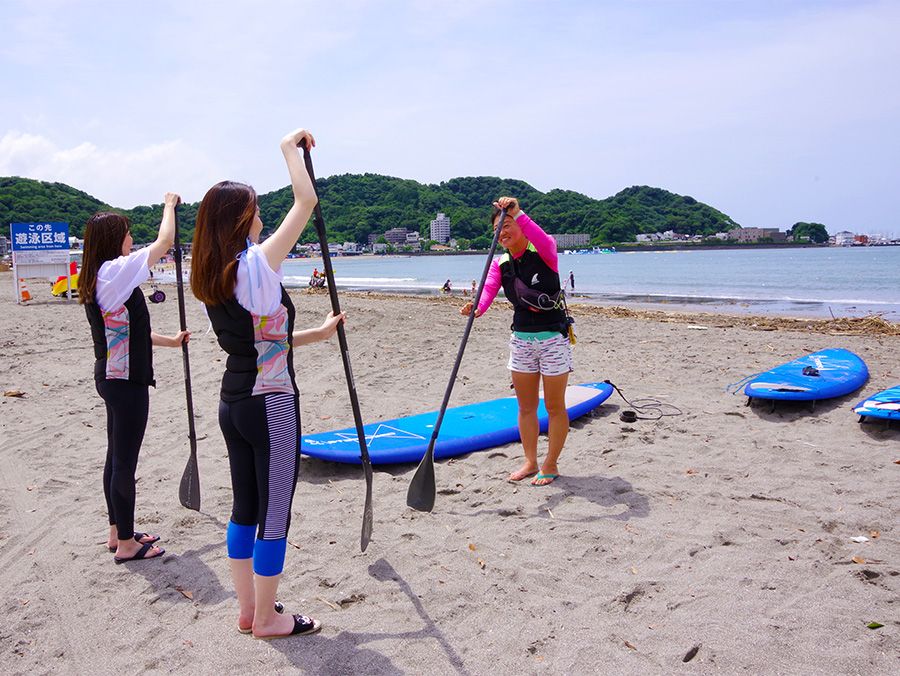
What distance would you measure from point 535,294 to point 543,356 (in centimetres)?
41

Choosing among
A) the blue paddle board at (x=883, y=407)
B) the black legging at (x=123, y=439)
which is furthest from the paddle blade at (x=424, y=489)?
the blue paddle board at (x=883, y=407)

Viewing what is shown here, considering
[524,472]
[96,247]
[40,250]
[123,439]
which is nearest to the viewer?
[96,247]

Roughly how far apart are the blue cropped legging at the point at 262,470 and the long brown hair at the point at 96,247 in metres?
1.25

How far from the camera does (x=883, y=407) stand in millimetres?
5172

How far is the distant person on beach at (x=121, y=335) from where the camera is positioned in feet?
10.6

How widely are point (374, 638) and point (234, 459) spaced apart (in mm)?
971

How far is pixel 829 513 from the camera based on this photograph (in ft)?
12.5

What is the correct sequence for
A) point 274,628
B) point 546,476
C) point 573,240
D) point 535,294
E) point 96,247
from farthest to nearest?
point 573,240 < point 546,476 < point 535,294 < point 96,247 < point 274,628

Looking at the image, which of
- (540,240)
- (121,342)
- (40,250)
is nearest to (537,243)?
(540,240)

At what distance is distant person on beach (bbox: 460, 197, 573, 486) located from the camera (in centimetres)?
427

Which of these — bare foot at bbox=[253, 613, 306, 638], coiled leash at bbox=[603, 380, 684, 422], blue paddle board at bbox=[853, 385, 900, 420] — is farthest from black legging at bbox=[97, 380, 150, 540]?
blue paddle board at bbox=[853, 385, 900, 420]

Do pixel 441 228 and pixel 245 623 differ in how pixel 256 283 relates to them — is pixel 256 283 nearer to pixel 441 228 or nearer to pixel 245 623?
pixel 245 623

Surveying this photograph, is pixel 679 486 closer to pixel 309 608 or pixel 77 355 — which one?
pixel 309 608

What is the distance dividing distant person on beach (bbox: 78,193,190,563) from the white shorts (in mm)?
2245
